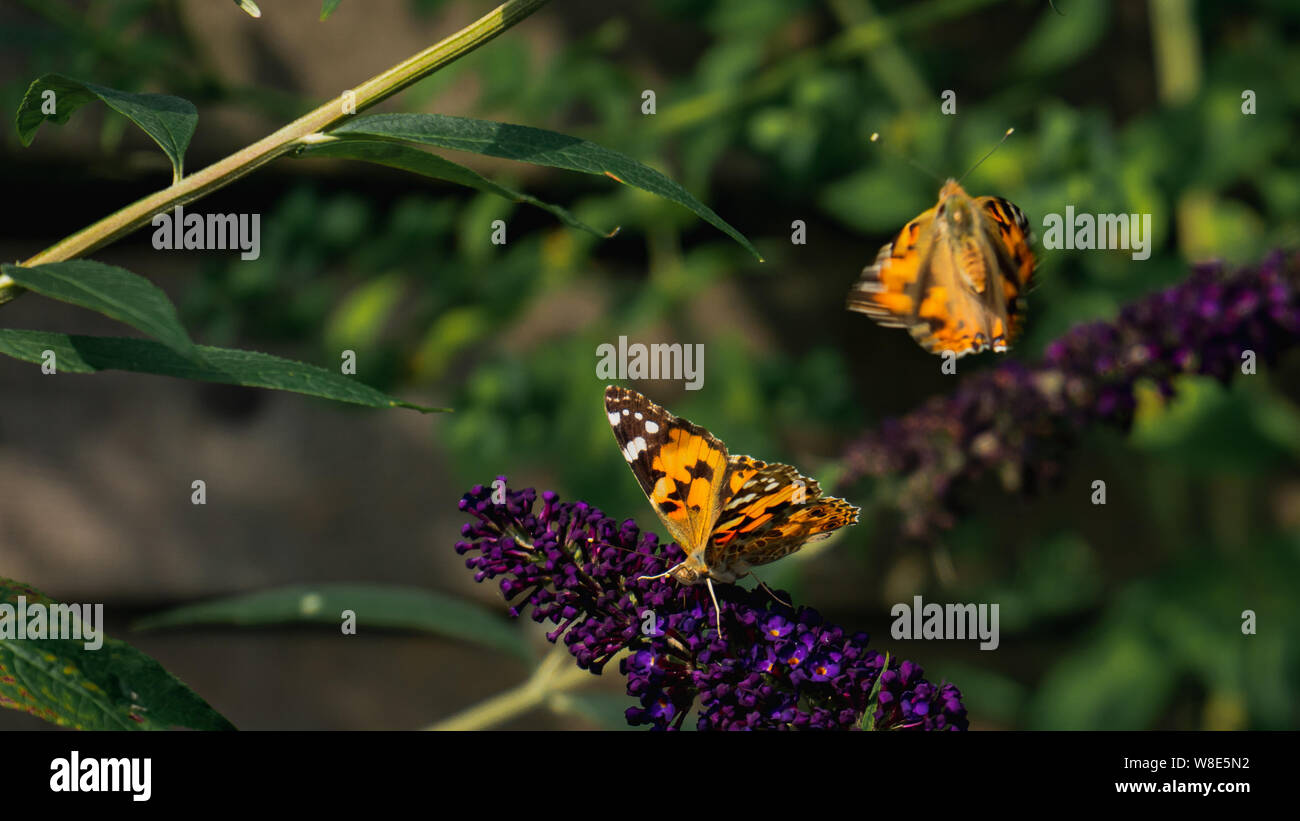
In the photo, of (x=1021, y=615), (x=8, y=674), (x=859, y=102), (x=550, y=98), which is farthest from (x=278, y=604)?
(x=1021, y=615)

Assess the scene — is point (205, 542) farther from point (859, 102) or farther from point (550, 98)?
point (859, 102)

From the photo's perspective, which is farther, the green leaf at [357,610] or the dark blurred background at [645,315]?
the dark blurred background at [645,315]

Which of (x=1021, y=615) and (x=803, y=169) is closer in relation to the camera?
(x=803, y=169)

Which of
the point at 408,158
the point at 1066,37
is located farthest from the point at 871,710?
the point at 1066,37

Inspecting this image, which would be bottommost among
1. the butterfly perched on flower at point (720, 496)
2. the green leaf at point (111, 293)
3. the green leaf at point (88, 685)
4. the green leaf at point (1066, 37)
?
the green leaf at point (88, 685)

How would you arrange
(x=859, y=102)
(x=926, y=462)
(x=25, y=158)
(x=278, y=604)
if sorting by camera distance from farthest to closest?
(x=25, y=158) → (x=859, y=102) → (x=926, y=462) → (x=278, y=604)

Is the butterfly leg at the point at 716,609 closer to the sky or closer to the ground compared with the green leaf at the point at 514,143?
closer to the ground

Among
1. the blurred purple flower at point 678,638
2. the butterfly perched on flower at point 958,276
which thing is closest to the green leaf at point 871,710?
the blurred purple flower at point 678,638

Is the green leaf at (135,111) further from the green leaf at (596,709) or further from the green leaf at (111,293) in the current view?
the green leaf at (596,709)
